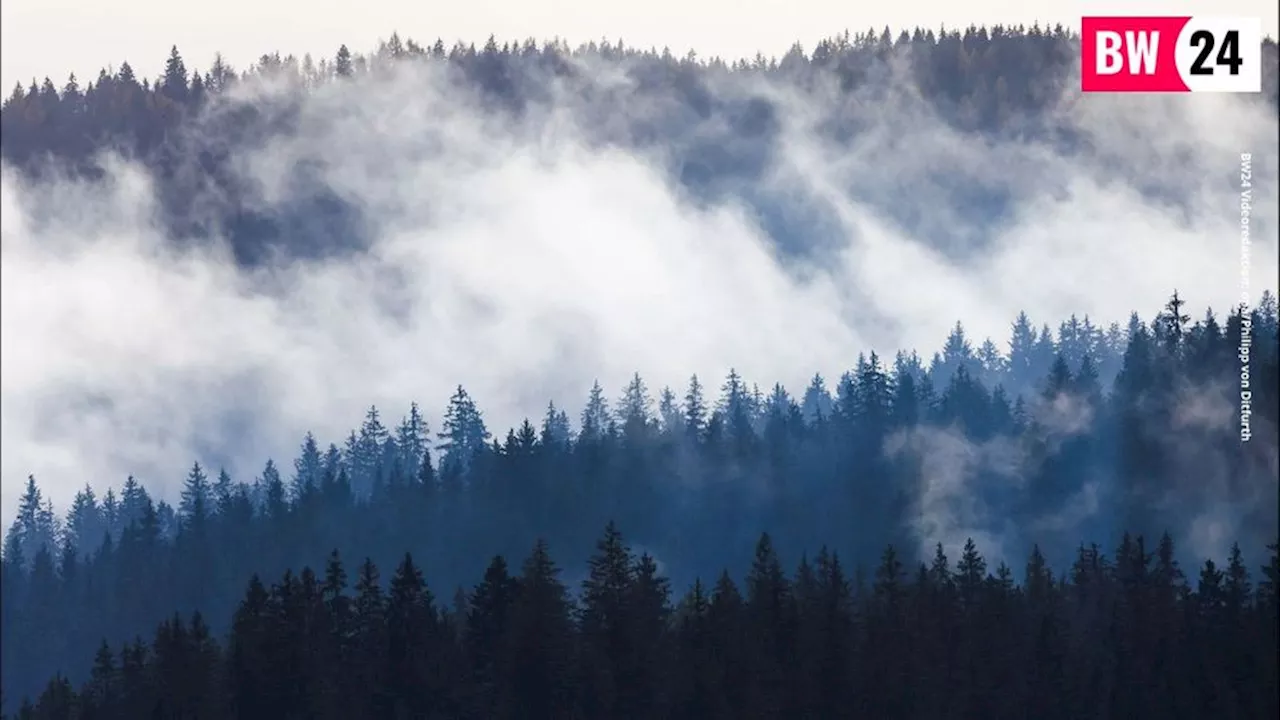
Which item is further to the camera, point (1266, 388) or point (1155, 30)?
point (1266, 388)

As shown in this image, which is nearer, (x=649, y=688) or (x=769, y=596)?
(x=649, y=688)

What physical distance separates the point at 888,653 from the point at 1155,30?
36208 mm

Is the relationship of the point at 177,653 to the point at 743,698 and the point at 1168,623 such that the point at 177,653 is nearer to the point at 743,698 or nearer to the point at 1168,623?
the point at 743,698

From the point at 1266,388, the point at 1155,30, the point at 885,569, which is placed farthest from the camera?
the point at 1266,388

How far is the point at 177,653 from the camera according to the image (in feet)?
499

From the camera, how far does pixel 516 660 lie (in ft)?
470

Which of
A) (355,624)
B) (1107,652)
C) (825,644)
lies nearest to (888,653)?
(825,644)

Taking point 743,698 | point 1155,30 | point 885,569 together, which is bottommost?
point 743,698

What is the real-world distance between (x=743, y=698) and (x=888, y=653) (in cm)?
883

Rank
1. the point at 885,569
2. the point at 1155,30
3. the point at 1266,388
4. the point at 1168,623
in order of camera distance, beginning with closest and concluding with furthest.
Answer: the point at 1155,30 → the point at 1168,623 → the point at 885,569 → the point at 1266,388

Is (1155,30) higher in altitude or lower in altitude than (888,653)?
higher

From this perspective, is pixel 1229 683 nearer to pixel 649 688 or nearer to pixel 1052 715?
pixel 1052 715

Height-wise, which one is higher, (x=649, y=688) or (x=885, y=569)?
(x=885, y=569)

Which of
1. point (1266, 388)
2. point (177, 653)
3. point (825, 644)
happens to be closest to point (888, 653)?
point (825, 644)
